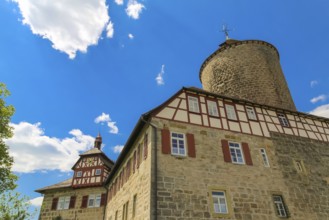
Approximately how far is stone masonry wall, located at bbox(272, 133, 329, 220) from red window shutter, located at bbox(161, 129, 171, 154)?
682cm

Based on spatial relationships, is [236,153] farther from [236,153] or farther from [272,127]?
[272,127]

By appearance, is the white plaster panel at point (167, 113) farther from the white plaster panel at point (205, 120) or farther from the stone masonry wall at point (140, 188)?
the white plaster panel at point (205, 120)

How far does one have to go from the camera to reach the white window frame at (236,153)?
508 inches

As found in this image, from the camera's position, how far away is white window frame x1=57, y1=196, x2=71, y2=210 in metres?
Answer: 24.7

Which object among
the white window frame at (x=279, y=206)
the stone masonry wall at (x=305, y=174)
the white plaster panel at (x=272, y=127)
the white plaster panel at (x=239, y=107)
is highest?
the white plaster panel at (x=239, y=107)

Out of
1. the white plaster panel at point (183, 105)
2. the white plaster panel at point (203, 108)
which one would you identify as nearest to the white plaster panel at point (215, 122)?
the white plaster panel at point (203, 108)

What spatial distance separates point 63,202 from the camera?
25.0m

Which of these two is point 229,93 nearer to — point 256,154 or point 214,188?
point 256,154

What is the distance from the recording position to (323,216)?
12.9 metres

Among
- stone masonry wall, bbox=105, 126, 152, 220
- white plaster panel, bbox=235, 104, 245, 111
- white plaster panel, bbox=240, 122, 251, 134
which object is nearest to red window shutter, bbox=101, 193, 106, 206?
stone masonry wall, bbox=105, 126, 152, 220

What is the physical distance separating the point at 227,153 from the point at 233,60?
45.6ft

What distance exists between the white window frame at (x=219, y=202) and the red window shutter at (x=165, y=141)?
2.91 meters

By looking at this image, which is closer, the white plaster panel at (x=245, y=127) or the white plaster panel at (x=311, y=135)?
the white plaster panel at (x=245, y=127)

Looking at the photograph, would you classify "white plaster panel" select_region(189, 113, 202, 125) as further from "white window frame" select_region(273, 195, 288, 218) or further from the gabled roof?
the gabled roof
